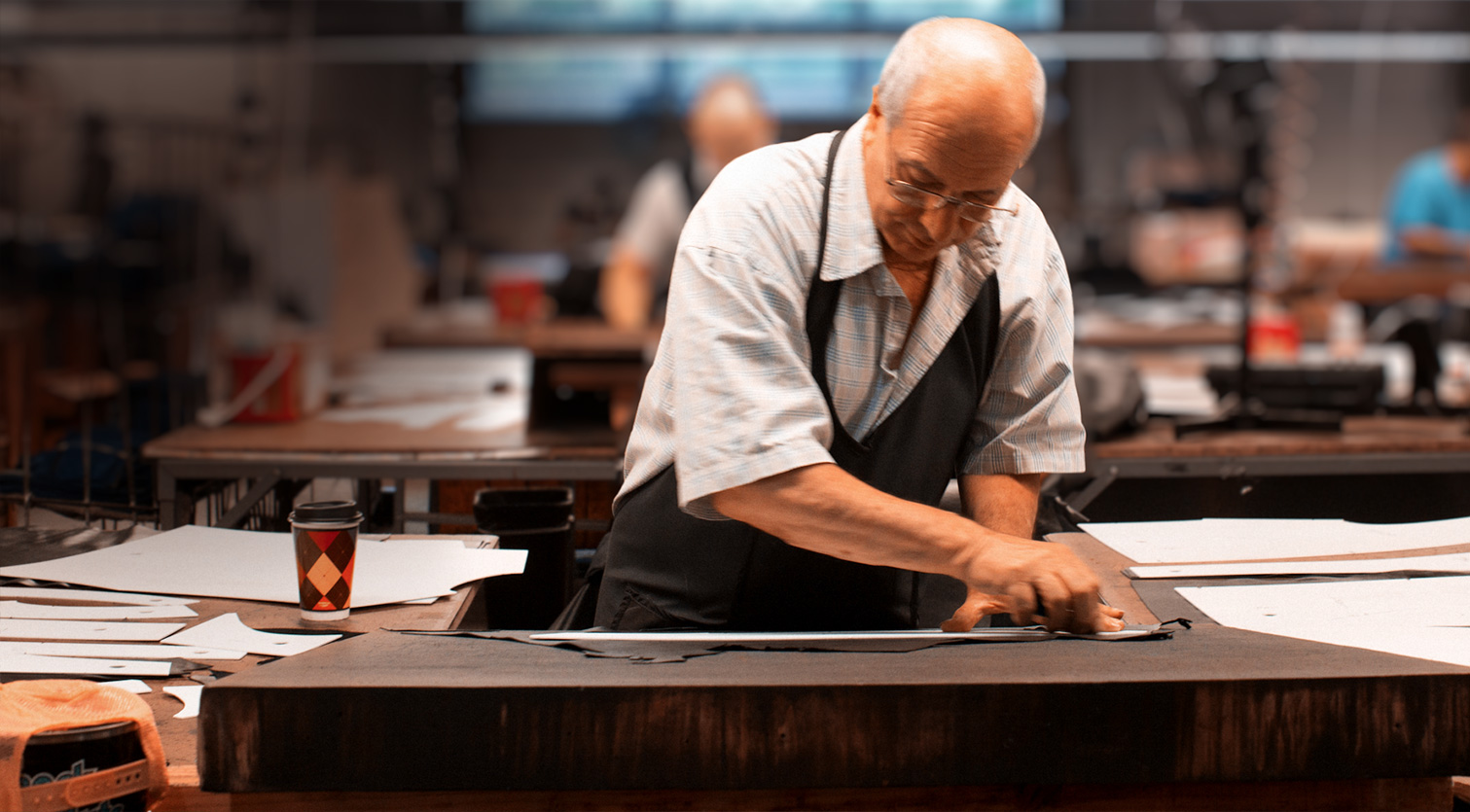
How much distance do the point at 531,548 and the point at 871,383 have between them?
550 mm

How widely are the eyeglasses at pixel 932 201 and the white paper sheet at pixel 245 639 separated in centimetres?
65

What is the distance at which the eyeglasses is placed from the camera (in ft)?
3.71

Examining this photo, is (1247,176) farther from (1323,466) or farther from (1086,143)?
(1086,143)

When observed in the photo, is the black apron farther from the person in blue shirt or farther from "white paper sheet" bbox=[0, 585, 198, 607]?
the person in blue shirt

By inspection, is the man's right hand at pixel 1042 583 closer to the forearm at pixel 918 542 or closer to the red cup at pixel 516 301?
the forearm at pixel 918 542

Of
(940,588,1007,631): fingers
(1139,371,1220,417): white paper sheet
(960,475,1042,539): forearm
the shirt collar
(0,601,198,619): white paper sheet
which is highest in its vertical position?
the shirt collar

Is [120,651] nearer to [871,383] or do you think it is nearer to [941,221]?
[871,383]

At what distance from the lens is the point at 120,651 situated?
3.77ft

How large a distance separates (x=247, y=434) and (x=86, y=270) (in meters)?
4.17

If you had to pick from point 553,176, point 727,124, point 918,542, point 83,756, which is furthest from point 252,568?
point 553,176

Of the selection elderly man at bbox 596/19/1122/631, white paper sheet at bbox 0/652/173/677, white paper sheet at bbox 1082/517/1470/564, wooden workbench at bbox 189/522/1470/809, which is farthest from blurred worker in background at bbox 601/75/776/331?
wooden workbench at bbox 189/522/1470/809

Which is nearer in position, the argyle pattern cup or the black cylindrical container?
the black cylindrical container

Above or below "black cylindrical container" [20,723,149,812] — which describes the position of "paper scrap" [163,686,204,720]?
below

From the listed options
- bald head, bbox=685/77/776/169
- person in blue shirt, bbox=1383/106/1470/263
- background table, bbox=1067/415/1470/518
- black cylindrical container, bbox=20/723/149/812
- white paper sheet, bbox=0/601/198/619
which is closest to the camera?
black cylindrical container, bbox=20/723/149/812
